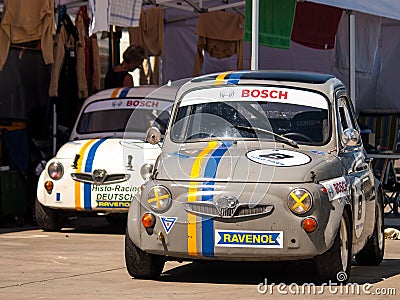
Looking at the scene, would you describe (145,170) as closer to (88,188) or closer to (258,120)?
(88,188)

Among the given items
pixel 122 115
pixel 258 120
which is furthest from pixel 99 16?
pixel 258 120

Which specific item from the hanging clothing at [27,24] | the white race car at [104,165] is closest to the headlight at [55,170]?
the white race car at [104,165]

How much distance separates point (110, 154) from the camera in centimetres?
1156

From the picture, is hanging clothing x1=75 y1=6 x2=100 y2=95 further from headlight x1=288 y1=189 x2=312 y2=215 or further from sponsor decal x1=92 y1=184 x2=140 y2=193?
headlight x1=288 y1=189 x2=312 y2=215

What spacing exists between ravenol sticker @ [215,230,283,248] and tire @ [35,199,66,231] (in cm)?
502

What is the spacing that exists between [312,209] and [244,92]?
1.68 metres


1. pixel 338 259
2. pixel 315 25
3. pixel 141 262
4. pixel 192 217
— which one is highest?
pixel 315 25

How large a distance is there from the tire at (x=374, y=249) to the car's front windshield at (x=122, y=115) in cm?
386

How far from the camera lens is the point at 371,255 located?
8898mm

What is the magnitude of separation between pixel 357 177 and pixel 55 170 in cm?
452

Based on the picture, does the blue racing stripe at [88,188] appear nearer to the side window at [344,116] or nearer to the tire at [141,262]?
the side window at [344,116]

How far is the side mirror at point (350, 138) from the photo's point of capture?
7980 millimetres

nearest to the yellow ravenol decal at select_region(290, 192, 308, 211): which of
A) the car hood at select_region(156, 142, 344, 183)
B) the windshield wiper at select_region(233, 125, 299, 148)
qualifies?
the car hood at select_region(156, 142, 344, 183)

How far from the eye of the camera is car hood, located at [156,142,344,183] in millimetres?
7332
